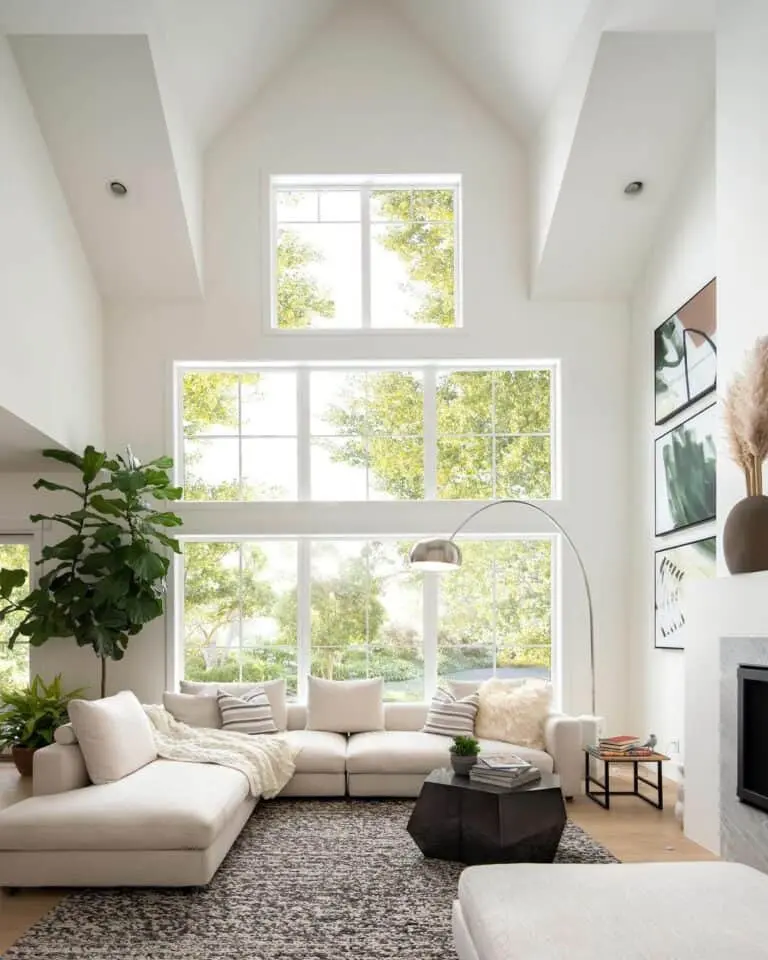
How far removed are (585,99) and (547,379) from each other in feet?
7.42

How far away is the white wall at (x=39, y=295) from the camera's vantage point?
5.51 meters

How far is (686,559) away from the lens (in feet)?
19.5

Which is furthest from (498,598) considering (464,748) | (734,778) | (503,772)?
(734,778)

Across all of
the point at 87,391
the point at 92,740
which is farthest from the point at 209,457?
the point at 92,740

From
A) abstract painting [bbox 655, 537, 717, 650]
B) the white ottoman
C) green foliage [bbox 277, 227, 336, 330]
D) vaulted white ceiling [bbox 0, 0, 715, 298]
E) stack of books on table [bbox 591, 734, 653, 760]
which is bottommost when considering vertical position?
stack of books on table [bbox 591, 734, 653, 760]

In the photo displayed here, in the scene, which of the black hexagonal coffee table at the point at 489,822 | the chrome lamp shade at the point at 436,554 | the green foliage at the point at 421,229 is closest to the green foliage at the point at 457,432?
the green foliage at the point at 421,229

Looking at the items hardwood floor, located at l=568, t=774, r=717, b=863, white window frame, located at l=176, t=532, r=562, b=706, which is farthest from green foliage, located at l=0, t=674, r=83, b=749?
hardwood floor, located at l=568, t=774, r=717, b=863

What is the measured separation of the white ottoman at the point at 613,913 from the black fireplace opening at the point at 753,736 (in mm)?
826

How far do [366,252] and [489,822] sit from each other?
4.71 meters

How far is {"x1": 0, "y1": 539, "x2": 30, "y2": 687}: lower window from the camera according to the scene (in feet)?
23.9

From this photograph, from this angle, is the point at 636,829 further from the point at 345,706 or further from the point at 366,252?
the point at 366,252

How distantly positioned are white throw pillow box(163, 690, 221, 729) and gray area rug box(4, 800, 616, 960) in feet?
4.37

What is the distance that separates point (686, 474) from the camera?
593 cm

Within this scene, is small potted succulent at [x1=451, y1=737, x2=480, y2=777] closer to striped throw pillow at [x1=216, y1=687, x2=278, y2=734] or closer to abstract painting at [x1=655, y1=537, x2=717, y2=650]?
abstract painting at [x1=655, y1=537, x2=717, y2=650]
